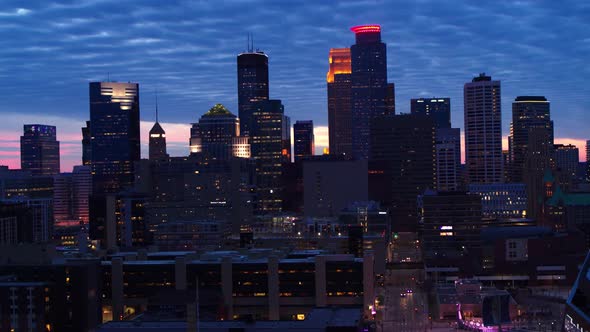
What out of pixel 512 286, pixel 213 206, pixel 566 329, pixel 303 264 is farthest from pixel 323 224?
pixel 566 329

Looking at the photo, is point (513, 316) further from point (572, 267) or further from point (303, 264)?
point (572, 267)

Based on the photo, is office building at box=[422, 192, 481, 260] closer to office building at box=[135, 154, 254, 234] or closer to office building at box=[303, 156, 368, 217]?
office building at box=[135, 154, 254, 234]

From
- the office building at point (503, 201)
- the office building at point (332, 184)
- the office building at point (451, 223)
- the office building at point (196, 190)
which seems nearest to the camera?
the office building at point (451, 223)

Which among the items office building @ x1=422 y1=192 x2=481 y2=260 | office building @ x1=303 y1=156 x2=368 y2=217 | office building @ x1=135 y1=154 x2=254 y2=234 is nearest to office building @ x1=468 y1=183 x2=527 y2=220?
office building @ x1=303 y1=156 x2=368 y2=217

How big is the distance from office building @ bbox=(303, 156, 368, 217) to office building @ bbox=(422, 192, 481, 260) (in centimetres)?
5155

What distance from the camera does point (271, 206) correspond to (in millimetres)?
191125

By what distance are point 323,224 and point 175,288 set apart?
2180 inches

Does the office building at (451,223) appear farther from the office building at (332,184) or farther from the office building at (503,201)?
the office building at (503,201)

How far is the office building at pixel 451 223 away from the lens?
11912 centimetres

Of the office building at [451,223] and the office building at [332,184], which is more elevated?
the office building at [332,184]

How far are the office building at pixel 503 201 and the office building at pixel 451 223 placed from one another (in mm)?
68881

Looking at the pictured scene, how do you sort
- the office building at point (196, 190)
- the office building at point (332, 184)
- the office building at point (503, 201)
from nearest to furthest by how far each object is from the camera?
the office building at point (196, 190) → the office building at point (332, 184) → the office building at point (503, 201)

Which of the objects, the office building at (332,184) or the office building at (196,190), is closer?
the office building at (196,190)

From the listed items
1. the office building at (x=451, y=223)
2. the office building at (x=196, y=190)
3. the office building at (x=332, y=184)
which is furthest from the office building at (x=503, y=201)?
the office building at (x=451, y=223)
